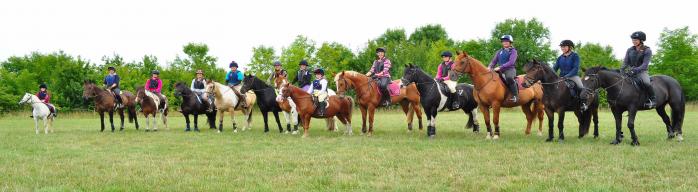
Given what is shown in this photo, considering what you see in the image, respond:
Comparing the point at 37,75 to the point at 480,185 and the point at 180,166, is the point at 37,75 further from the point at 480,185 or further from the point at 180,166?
the point at 480,185

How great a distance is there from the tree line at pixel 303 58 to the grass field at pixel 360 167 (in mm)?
40035

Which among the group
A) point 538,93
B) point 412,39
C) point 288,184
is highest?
point 412,39

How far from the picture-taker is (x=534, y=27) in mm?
62031

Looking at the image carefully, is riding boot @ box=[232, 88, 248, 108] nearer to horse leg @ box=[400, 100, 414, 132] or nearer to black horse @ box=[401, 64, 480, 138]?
horse leg @ box=[400, 100, 414, 132]

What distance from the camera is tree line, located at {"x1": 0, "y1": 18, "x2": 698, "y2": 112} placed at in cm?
4959

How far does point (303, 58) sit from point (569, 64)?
43.4m

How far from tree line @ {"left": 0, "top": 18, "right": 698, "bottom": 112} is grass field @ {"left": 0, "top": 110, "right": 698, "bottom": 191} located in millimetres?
40035

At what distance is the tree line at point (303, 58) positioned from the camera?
1953 inches

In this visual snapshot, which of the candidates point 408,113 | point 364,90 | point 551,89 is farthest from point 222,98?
point 551,89

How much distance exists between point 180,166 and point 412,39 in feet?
210

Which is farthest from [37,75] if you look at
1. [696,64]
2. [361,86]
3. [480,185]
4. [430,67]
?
[696,64]

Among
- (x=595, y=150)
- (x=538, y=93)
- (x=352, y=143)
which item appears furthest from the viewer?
(x=538, y=93)

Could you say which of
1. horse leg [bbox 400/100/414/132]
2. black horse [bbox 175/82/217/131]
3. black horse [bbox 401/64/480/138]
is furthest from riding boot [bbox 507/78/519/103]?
black horse [bbox 175/82/217/131]

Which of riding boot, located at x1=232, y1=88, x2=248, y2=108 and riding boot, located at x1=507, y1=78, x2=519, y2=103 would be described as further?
riding boot, located at x1=232, y1=88, x2=248, y2=108
